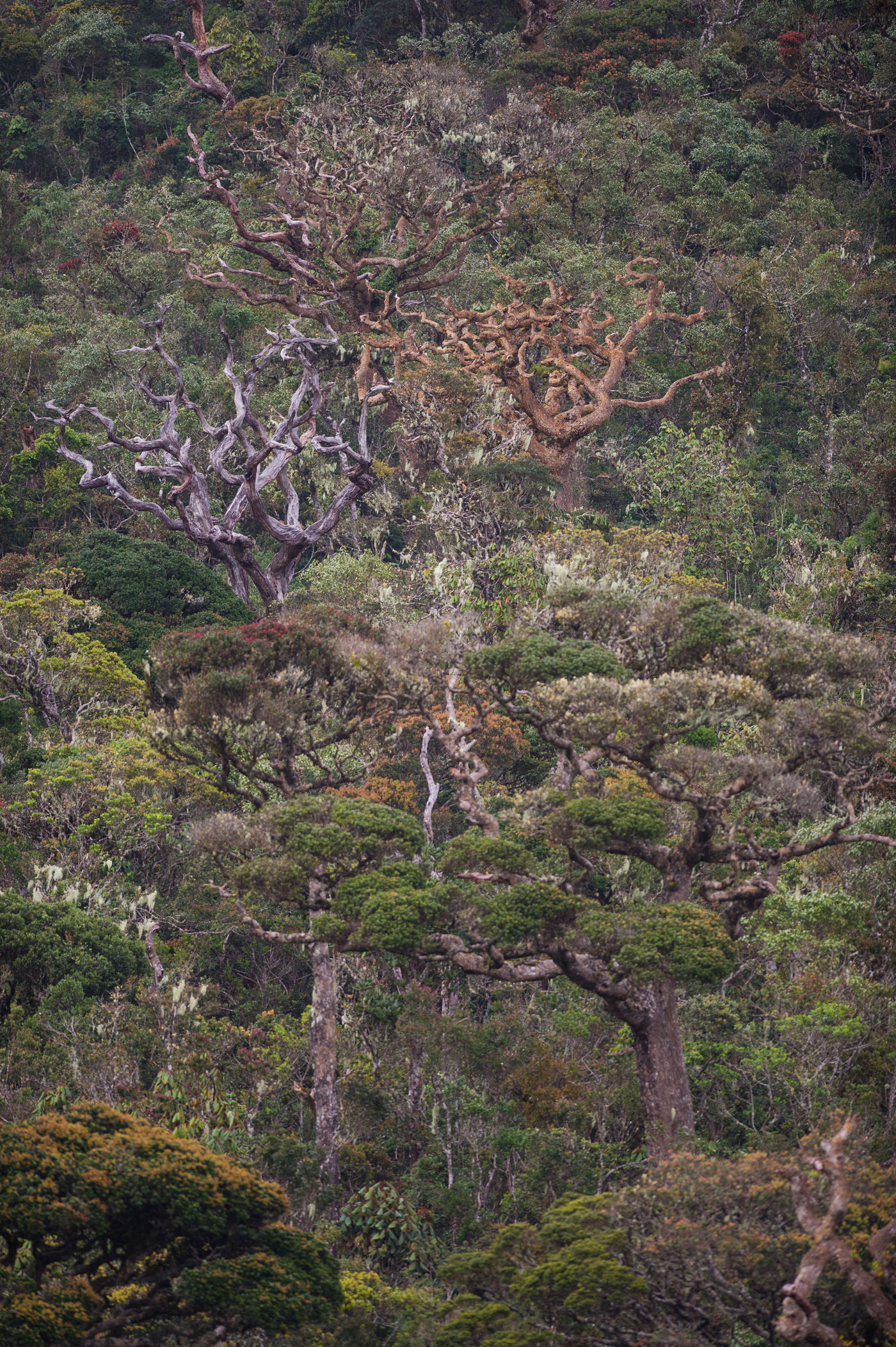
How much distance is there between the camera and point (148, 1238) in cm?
1562

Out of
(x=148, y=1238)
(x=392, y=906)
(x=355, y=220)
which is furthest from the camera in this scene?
(x=355, y=220)

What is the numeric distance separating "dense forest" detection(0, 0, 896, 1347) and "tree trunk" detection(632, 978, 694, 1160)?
7 cm

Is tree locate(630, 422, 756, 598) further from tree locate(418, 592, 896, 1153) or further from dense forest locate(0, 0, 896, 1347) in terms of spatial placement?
tree locate(418, 592, 896, 1153)

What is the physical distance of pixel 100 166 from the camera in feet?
201

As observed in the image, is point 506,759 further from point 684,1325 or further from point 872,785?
point 684,1325

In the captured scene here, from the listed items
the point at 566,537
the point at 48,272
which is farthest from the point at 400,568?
the point at 48,272

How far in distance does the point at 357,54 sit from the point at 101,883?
46087mm

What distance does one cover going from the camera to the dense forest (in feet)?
51.7

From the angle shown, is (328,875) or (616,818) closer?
(616,818)

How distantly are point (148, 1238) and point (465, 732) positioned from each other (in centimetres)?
924

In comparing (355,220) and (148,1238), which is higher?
(355,220)

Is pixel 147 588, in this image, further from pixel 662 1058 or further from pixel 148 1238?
pixel 148 1238

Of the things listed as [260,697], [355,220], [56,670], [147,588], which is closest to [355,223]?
[355,220]

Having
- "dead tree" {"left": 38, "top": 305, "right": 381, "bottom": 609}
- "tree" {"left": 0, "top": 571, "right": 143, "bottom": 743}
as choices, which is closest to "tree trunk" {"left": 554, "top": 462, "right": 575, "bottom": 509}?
"dead tree" {"left": 38, "top": 305, "right": 381, "bottom": 609}
